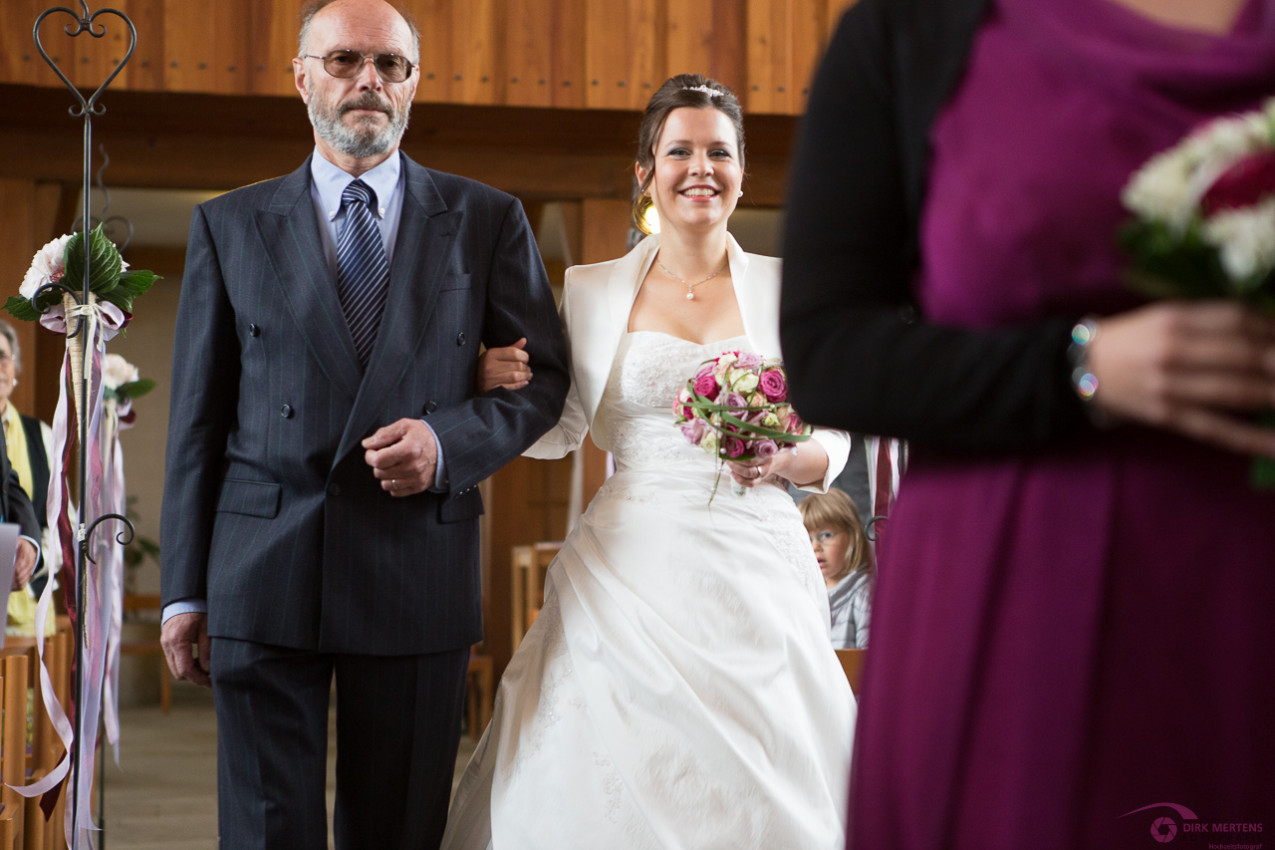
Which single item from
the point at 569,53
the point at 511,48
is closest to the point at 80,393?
the point at 511,48

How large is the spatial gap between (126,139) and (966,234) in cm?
738

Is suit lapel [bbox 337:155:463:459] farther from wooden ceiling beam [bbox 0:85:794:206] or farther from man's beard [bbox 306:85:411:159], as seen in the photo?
wooden ceiling beam [bbox 0:85:794:206]

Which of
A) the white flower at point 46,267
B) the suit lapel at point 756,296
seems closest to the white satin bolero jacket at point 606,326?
the suit lapel at point 756,296

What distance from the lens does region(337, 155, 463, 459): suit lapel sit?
2.44 metres

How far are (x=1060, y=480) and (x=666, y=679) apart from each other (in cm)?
184

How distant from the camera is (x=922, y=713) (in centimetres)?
93

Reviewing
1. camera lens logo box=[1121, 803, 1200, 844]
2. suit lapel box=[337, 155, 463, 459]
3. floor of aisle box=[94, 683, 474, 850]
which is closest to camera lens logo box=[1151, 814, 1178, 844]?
camera lens logo box=[1121, 803, 1200, 844]

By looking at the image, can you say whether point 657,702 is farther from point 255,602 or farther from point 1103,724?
point 1103,724

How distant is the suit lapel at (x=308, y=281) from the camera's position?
2.46 m

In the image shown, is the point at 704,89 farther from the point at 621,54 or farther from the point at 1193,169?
the point at 621,54

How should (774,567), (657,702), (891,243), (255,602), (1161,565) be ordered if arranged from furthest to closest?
(774,567)
(657,702)
(255,602)
(891,243)
(1161,565)

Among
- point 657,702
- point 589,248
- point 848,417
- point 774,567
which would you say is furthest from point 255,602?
point 589,248

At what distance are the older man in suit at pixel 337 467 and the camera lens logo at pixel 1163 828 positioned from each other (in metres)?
1.72

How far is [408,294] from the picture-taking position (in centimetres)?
253
